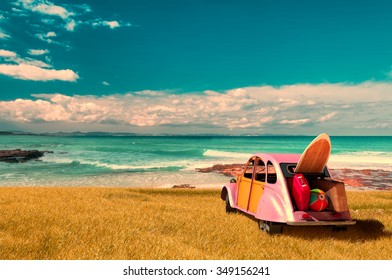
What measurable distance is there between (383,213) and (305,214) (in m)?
5.92

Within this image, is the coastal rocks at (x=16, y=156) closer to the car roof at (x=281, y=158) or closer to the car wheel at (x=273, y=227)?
the car roof at (x=281, y=158)

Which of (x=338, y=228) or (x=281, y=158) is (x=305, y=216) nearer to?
(x=281, y=158)

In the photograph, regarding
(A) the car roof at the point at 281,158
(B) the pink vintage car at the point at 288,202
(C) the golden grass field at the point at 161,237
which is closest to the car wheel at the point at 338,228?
(B) the pink vintage car at the point at 288,202

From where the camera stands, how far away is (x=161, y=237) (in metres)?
6.74

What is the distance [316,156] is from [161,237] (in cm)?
382

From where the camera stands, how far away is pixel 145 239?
21.4 feet

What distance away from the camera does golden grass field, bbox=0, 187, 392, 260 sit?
225 inches

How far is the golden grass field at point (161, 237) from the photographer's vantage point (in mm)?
5727

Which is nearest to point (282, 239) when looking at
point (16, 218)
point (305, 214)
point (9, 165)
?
point (305, 214)

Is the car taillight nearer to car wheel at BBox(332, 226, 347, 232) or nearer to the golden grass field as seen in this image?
the golden grass field

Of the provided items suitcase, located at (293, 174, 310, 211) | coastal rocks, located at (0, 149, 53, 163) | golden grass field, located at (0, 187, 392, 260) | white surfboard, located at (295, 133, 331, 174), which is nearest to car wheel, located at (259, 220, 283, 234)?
golden grass field, located at (0, 187, 392, 260)

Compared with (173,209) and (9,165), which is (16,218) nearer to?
(173,209)

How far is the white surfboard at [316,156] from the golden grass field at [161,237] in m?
1.49
